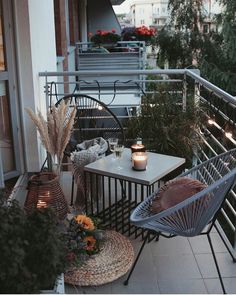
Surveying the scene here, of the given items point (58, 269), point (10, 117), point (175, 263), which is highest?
point (10, 117)

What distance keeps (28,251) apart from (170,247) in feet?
4.73

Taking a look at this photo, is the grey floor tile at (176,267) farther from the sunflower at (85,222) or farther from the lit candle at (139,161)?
the lit candle at (139,161)

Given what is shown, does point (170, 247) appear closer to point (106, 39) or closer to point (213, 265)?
point (213, 265)

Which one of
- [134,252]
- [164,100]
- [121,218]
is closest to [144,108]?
[164,100]

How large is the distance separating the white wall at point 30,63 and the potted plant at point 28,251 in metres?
2.14

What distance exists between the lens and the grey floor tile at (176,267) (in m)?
2.47

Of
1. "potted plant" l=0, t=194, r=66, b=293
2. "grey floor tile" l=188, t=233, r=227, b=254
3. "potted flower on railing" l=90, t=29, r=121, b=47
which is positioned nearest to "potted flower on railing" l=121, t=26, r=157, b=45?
"potted flower on railing" l=90, t=29, r=121, b=47

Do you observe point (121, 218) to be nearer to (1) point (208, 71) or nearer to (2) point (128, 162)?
(2) point (128, 162)

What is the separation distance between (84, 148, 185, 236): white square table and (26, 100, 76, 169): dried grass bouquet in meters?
0.32

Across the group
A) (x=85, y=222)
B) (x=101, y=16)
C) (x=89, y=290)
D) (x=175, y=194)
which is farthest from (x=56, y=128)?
(x=101, y=16)

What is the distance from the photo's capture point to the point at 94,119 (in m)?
4.09

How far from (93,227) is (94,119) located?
5.44 ft

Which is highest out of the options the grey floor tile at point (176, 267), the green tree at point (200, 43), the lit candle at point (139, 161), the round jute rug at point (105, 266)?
the green tree at point (200, 43)

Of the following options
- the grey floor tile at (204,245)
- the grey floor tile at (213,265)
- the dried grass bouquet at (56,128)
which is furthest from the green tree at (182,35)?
the grey floor tile at (213,265)
